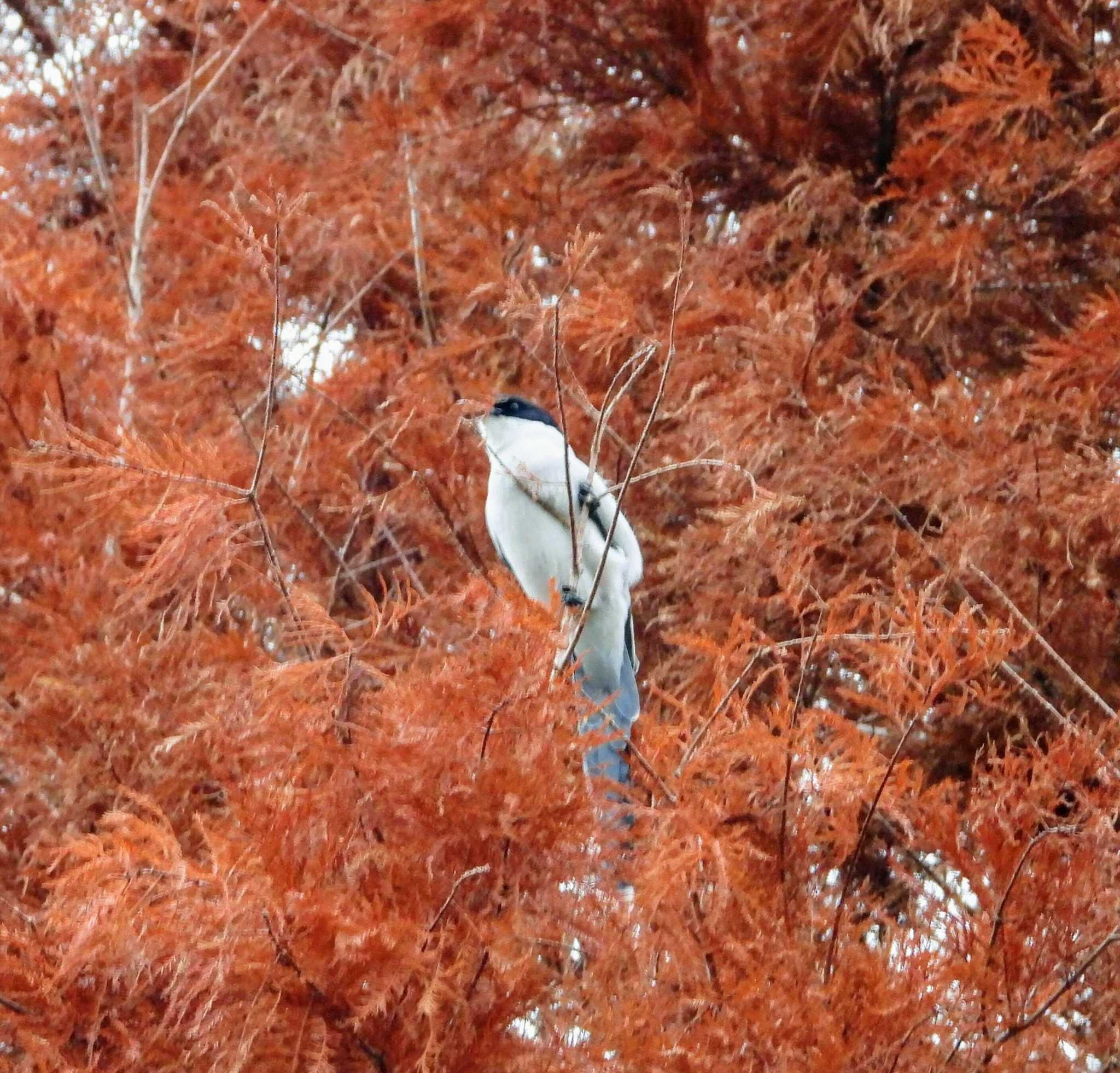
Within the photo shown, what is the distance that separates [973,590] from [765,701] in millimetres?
596

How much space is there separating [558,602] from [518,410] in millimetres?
1943

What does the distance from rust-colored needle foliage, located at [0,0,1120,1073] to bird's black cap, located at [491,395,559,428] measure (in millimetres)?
74

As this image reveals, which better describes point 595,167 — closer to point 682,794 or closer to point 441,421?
point 441,421

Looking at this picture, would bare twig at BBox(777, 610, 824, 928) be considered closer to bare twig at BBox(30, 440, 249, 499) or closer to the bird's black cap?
bare twig at BBox(30, 440, 249, 499)

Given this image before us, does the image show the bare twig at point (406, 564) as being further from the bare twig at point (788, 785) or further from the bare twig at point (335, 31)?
the bare twig at point (335, 31)

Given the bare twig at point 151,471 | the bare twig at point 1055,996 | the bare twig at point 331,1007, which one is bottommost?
the bare twig at point 1055,996

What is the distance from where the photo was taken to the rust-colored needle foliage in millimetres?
2115

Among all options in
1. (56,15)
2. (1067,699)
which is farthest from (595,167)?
(56,15)

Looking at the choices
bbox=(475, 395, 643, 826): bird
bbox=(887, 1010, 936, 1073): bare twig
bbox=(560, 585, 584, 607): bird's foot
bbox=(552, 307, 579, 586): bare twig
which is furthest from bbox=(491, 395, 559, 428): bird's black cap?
bbox=(887, 1010, 936, 1073): bare twig

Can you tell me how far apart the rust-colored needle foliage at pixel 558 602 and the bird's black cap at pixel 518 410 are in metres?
0.07

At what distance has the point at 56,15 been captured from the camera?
636 cm

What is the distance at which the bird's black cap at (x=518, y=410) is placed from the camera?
4230 millimetres

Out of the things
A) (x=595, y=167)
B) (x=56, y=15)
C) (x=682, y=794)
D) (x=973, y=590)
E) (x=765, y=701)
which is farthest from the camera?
(x=56, y=15)

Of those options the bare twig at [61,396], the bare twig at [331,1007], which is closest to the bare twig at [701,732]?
the bare twig at [331,1007]
